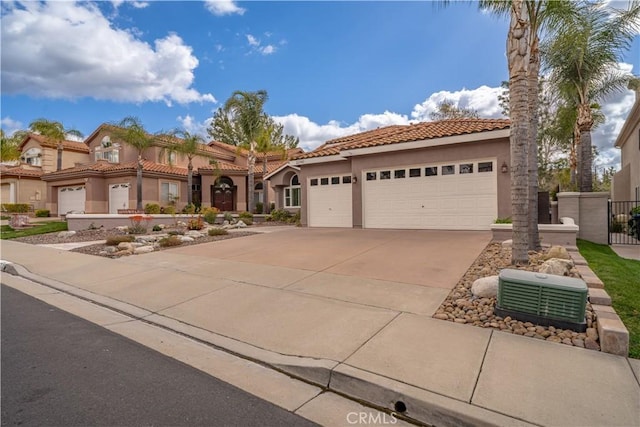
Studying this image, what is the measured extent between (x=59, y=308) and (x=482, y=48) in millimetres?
12482

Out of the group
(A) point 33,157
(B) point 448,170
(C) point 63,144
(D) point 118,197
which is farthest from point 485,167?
(A) point 33,157

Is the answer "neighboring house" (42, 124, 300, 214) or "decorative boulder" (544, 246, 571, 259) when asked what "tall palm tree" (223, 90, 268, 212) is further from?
"decorative boulder" (544, 246, 571, 259)

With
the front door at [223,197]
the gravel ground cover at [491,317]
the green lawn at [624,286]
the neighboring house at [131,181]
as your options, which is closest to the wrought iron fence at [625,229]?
the green lawn at [624,286]

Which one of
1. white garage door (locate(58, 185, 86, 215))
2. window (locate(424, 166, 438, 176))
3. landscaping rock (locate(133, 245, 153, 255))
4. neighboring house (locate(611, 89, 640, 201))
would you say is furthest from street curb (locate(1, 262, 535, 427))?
white garage door (locate(58, 185, 86, 215))

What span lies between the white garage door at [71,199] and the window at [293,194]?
16.2 meters

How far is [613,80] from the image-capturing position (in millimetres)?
15703

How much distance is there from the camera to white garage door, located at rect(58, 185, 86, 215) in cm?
2717

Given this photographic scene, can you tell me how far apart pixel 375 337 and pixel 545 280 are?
7.81 ft

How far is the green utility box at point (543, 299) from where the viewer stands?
164 inches

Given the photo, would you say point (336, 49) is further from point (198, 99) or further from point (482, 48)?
point (198, 99)

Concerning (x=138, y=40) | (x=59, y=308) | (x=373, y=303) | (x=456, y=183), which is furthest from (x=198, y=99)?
(x=373, y=303)

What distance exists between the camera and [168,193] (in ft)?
88.0

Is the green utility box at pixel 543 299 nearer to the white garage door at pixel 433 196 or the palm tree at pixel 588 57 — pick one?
the palm tree at pixel 588 57

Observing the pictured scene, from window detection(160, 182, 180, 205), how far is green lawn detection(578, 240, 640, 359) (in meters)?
25.8
